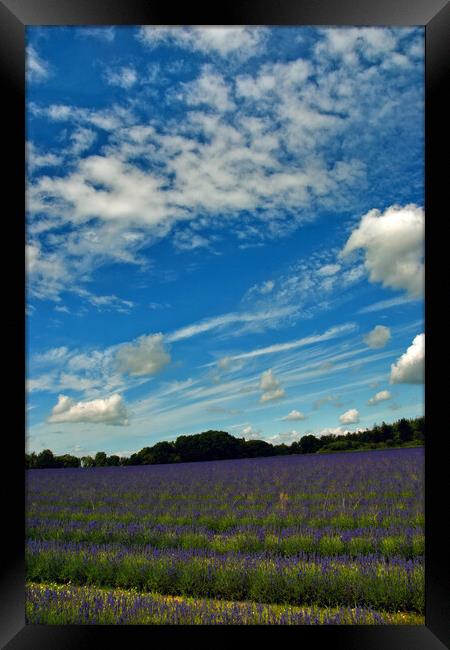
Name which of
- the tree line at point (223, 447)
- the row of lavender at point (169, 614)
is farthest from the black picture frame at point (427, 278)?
the tree line at point (223, 447)

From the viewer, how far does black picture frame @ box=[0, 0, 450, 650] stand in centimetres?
161

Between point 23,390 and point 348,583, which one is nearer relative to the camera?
point 23,390

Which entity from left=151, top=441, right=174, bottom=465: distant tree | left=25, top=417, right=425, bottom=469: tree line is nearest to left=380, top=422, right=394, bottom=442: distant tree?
left=25, top=417, right=425, bottom=469: tree line

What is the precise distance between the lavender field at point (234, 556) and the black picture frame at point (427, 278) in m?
0.40

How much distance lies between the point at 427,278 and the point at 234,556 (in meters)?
2.07

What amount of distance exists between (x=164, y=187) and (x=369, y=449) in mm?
9967

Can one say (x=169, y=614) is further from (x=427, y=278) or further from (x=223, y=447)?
(x=223, y=447)

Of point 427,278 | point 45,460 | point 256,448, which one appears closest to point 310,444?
point 256,448

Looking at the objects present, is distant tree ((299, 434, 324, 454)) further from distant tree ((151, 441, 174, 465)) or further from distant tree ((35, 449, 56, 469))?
distant tree ((35, 449, 56, 469))

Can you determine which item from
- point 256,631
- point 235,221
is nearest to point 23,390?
point 256,631

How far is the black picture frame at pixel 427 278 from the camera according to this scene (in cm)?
161

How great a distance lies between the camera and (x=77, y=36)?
9.39 feet

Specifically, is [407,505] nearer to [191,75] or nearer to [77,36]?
[191,75]

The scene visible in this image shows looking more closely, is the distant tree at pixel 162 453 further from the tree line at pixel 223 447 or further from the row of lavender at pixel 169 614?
the row of lavender at pixel 169 614
